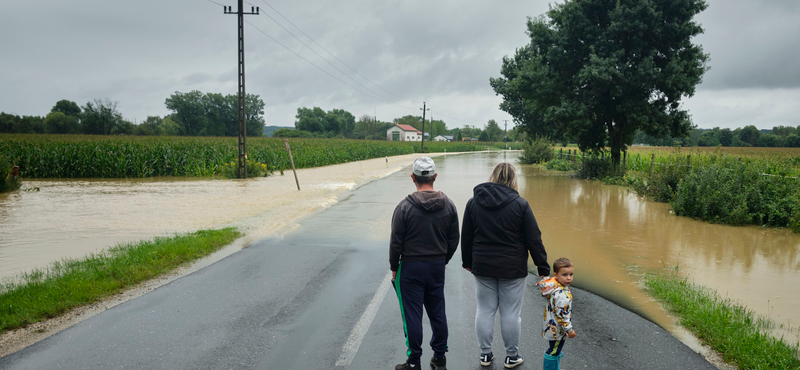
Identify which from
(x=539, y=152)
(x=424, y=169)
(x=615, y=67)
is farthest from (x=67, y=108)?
(x=424, y=169)

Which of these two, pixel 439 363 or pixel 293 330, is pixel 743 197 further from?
pixel 293 330

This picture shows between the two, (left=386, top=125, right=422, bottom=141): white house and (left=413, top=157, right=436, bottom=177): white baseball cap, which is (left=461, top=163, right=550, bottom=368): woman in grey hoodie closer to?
(left=413, top=157, right=436, bottom=177): white baseball cap

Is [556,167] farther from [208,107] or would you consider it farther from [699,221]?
[208,107]

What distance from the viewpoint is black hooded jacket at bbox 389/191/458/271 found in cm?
347

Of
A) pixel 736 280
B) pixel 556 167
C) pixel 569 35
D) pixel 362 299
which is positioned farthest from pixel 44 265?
pixel 556 167

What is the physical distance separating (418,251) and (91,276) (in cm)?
493

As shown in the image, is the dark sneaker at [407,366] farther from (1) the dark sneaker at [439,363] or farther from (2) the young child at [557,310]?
(2) the young child at [557,310]

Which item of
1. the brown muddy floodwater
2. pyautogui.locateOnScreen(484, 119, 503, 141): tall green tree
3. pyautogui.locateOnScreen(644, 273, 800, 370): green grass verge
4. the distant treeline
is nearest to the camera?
pyautogui.locateOnScreen(644, 273, 800, 370): green grass verge

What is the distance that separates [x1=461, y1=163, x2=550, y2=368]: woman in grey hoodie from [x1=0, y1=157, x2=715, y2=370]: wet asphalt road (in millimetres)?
329

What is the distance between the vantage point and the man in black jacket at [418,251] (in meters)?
3.48

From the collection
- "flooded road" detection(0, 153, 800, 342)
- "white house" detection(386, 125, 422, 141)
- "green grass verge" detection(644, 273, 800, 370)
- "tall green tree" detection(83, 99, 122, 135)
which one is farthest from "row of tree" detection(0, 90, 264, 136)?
"green grass verge" detection(644, 273, 800, 370)

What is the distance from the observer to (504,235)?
3.53 meters

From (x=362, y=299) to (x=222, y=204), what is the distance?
10.2 metres

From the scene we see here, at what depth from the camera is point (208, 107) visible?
105938mm
